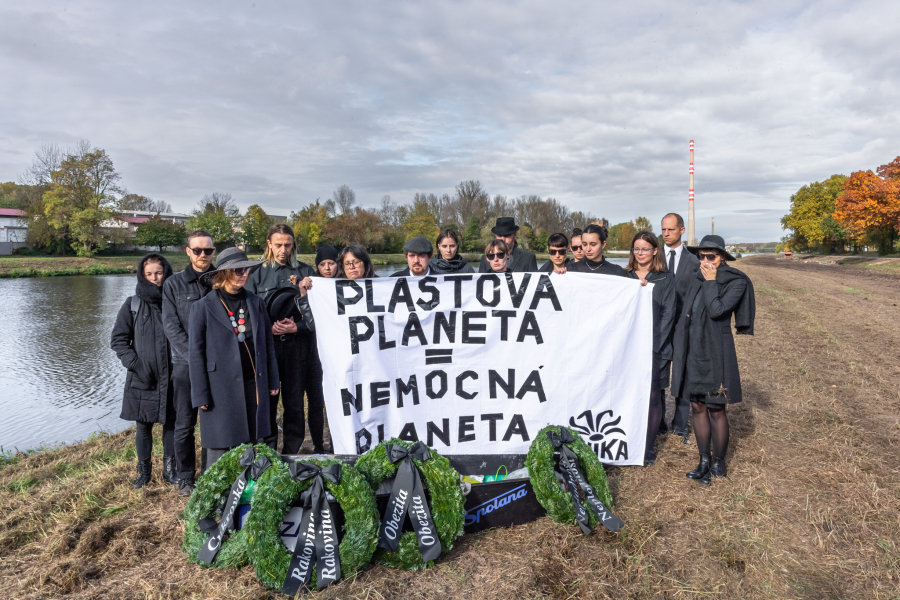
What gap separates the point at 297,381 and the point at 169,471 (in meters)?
1.32

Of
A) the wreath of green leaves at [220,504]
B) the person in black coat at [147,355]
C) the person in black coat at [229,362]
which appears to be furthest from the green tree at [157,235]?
the wreath of green leaves at [220,504]

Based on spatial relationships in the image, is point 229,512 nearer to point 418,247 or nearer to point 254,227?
point 418,247

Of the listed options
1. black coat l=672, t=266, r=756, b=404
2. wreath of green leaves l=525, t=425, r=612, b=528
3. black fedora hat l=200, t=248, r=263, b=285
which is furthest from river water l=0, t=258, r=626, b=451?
black coat l=672, t=266, r=756, b=404

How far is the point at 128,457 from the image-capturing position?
530 cm

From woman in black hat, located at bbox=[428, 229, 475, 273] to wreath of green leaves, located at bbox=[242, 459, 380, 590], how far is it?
2628 mm

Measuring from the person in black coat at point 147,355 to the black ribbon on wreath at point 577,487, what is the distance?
320 cm

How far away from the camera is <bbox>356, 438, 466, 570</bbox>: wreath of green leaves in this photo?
3.10 meters

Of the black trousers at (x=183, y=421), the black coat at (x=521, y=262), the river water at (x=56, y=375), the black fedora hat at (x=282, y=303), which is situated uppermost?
the black coat at (x=521, y=262)

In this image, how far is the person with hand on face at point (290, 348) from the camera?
4555mm

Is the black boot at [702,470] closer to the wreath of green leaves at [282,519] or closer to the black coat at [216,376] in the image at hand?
the wreath of green leaves at [282,519]

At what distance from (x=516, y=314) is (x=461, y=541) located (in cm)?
185

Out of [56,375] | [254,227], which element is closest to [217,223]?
[254,227]

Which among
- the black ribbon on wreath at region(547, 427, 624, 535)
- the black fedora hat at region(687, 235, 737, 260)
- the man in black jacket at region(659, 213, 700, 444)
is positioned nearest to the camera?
the black ribbon on wreath at region(547, 427, 624, 535)

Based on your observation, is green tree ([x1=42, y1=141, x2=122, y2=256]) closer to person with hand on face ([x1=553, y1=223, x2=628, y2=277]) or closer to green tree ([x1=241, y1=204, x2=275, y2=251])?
green tree ([x1=241, y1=204, x2=275, y2=251])
